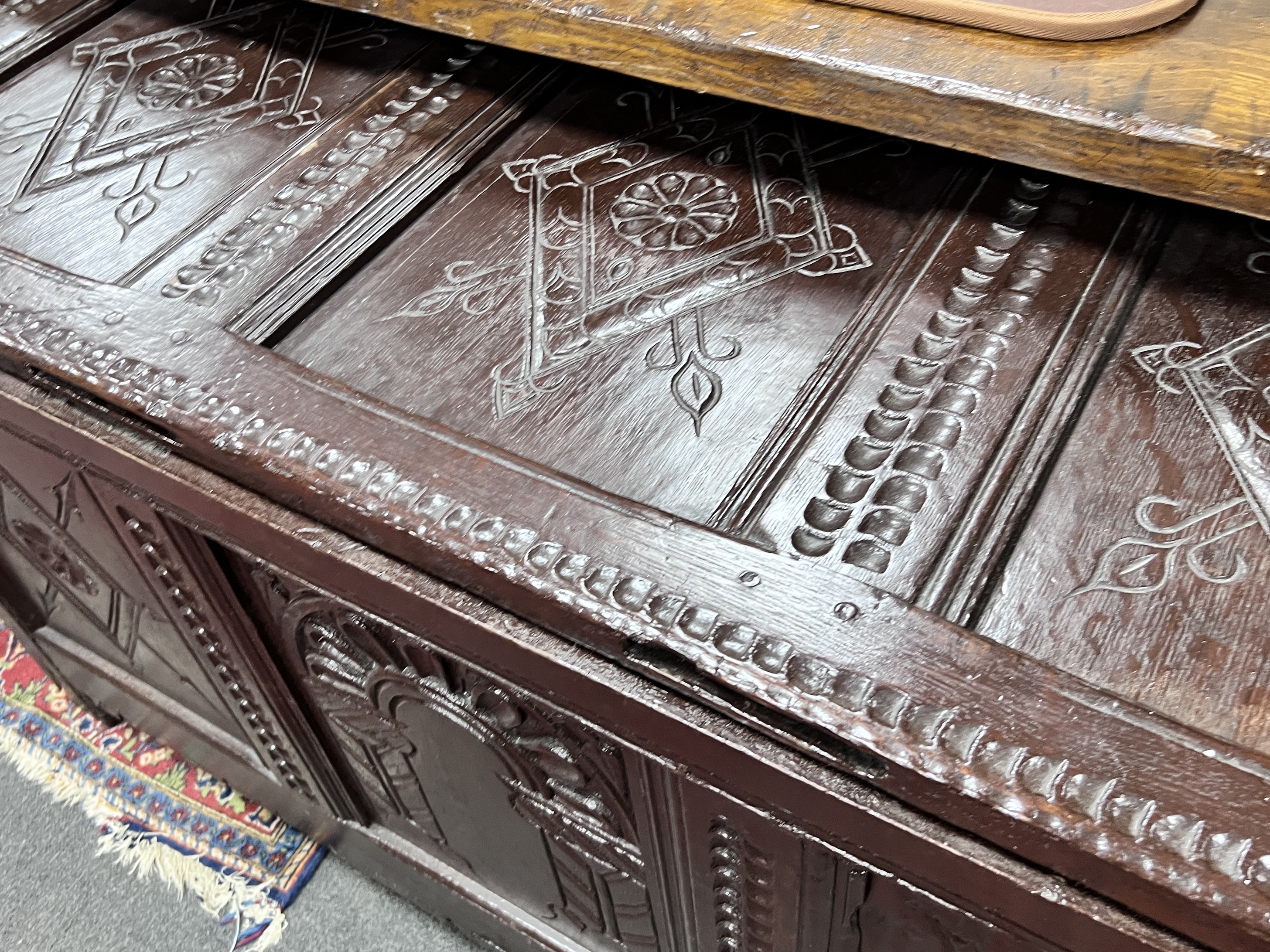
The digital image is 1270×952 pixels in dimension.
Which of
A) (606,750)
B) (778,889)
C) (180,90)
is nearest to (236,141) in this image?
(180,90)

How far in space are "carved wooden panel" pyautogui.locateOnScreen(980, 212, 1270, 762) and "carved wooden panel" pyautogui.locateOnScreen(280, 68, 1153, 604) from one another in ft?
0.15

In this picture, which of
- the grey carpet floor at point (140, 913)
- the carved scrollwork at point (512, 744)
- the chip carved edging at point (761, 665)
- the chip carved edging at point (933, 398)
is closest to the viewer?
the chip carved edging at point (761, 665)

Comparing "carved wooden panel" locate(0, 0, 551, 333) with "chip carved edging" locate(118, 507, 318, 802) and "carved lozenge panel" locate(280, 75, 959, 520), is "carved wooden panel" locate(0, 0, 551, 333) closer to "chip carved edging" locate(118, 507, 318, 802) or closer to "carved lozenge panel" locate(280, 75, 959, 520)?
"carved lozenge panel" locate(280, 75, 959, 520)

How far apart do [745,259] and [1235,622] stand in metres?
0.40

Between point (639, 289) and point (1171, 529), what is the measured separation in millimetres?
387

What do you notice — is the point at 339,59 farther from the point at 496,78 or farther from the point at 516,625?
the point at 516,625

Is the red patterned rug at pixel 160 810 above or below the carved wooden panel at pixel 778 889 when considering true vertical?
below

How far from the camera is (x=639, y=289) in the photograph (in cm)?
75

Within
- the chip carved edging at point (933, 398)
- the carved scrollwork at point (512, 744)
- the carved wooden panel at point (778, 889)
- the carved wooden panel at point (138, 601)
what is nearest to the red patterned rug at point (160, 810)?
the carved wooden panel at point (138, 601)

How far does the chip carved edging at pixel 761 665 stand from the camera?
1.51 ft

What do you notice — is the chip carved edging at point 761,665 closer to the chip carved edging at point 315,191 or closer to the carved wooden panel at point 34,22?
the chip carved edging at point 315,191

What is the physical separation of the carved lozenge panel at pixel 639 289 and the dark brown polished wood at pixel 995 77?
71 millimetres

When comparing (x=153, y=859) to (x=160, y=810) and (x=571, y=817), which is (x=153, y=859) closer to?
(x=160, y=810)

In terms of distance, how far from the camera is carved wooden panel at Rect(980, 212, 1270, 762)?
0.52 meters
